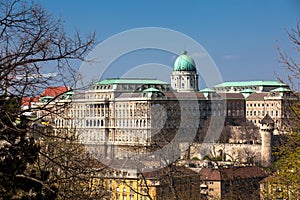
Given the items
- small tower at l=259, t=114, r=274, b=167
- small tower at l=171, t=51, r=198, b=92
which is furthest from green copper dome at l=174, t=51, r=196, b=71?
small tower at l=259, t=114, r=274, b=167

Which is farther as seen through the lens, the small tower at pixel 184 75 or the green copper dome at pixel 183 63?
the green copper dome at pixel 183 63

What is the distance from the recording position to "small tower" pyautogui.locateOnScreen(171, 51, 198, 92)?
88.9 metres

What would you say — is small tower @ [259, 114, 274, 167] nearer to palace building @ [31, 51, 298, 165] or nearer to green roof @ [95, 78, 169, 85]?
palace building @ [31, 51, 298, 165]

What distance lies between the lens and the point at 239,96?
293 ft

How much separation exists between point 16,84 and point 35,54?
0.45 m

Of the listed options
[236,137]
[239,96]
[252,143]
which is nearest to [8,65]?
[252,143]

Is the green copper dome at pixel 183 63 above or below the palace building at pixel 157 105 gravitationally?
above

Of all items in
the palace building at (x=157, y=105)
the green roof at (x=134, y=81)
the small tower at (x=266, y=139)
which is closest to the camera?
the small tower at (x=266, y=139)

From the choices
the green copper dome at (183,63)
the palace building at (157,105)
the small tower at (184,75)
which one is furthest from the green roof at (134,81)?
the green copper dome at (183,63)

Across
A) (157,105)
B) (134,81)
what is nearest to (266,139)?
(157,105)

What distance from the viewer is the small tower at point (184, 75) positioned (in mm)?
88875

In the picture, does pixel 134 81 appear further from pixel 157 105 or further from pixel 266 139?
pixel 266 139

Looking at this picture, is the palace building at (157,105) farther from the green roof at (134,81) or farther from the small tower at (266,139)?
the small tower at (266,139)

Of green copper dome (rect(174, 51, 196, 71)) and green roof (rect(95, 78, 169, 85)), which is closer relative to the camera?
green roof (rect(95, 78, 169, 85))
